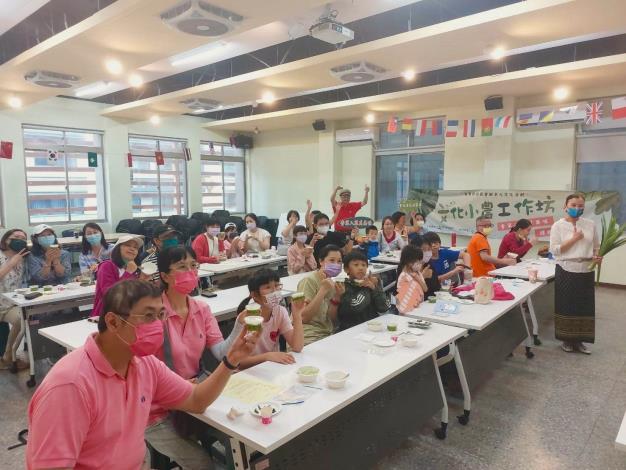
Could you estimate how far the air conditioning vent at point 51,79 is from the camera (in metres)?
5.46

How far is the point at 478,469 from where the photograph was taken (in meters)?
2.46

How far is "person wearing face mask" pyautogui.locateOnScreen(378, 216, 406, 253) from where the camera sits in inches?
251

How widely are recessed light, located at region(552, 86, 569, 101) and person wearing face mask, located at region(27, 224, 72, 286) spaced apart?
6942mm

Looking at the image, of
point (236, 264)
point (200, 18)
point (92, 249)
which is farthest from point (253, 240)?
point (200, 18)

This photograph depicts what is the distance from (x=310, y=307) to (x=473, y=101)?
585 cm

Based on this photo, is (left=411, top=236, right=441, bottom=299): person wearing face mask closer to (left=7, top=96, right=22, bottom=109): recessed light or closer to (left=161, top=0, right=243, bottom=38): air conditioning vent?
(left=161, top=0, right=243, bottom=38): air conditioning vent

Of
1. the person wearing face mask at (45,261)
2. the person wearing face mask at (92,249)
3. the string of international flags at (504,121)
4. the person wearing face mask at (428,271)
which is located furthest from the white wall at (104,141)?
the person wearing face mask at (428,271)

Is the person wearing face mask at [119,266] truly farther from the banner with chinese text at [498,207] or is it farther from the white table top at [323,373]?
the banner with chinese text at [498,207]

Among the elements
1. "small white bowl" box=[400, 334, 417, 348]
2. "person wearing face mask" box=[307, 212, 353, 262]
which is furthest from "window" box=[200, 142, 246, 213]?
"small white bowl" box=[400, 334, 417, 348]

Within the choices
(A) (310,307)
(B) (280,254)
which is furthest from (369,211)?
(A) (310,307)

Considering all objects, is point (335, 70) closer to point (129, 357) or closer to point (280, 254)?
point (280, 254)

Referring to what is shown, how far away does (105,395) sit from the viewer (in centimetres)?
133

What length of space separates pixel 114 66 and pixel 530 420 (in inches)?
222

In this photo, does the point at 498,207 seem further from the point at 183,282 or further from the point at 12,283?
the point at 12,283
